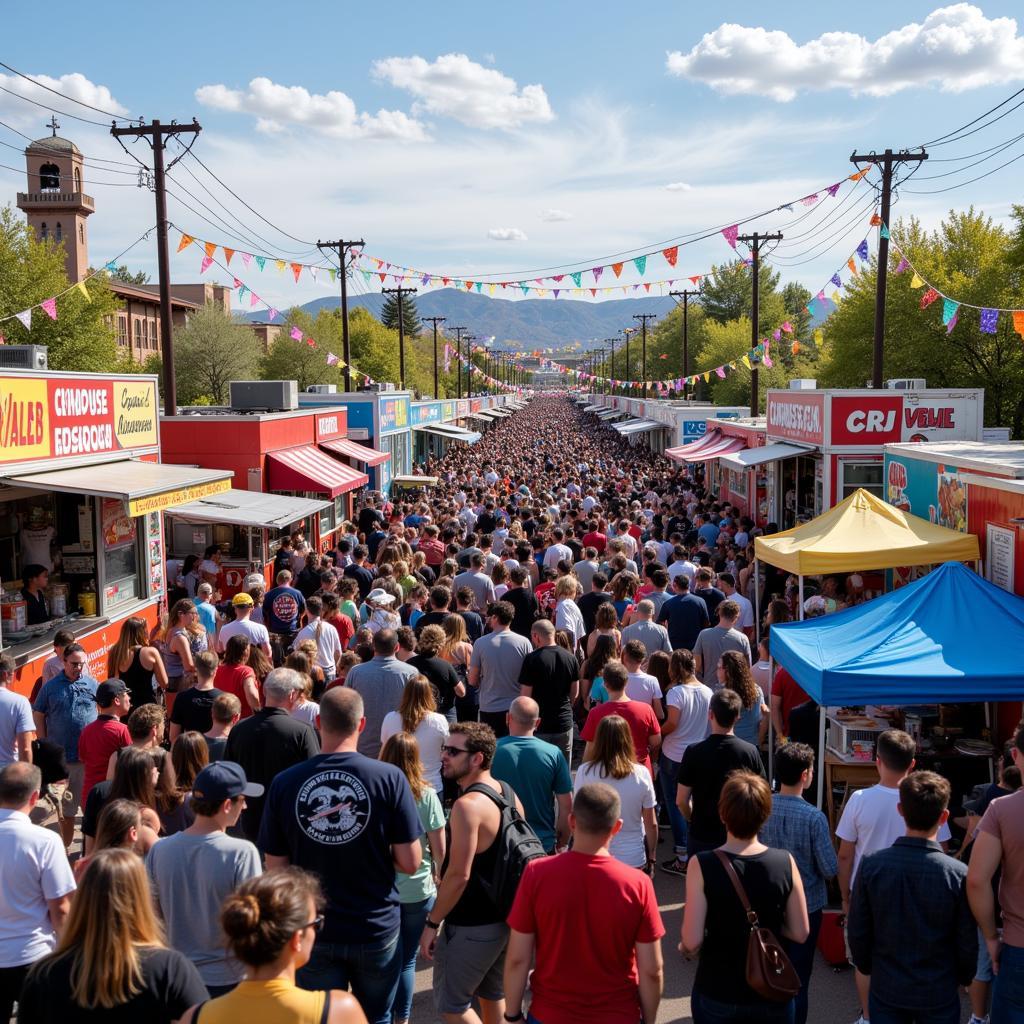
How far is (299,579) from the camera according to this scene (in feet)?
41.7

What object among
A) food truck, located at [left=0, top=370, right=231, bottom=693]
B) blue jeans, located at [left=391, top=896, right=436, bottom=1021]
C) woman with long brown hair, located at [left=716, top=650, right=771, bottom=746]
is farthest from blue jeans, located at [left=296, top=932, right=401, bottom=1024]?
food truck, located at [left=0, top=370, right=231, bottom=693]

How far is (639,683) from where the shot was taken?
714 centimetres

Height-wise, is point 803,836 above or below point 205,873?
below

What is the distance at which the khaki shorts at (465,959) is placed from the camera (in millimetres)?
4332

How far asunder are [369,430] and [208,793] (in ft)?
81.7

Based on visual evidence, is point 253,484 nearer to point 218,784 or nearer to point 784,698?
point 784,698

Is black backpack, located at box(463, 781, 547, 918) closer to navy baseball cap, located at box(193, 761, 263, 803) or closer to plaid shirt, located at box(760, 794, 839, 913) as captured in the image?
navy baseball cap, located at box(193, 761, 263, 803)

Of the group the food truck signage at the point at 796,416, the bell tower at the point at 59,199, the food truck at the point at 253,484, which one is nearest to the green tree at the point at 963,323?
the food truck signage at the point at 796,416

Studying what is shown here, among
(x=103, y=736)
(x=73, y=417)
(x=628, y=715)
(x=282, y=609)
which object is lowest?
(x=282, y=609)

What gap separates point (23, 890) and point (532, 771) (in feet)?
7.76

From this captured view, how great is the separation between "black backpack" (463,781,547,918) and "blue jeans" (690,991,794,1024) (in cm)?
89

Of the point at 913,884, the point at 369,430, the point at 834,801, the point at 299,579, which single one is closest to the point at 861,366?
the point at 369,430

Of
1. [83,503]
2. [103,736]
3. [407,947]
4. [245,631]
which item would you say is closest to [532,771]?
[407,947]

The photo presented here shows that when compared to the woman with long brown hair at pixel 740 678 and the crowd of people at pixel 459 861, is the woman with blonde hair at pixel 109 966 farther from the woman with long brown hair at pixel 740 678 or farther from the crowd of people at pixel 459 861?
the woman with long brown hair at pixel 740 678
